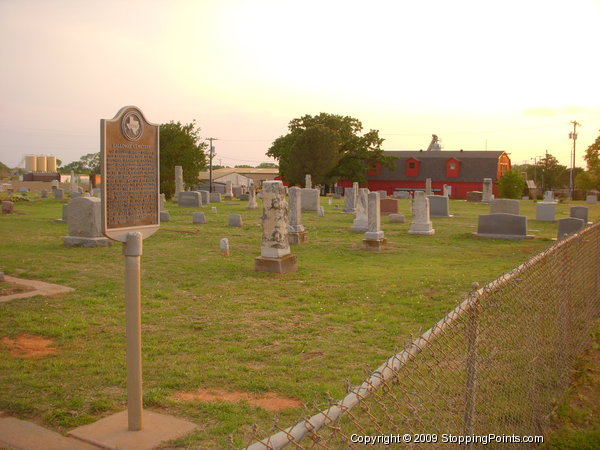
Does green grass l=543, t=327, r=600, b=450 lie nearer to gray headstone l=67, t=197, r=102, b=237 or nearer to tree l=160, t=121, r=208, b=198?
gray headstone l=67, t=197, r=102, b=237

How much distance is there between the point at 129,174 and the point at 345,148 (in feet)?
188

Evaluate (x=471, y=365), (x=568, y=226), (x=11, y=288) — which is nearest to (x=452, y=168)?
(x=568, y=226)

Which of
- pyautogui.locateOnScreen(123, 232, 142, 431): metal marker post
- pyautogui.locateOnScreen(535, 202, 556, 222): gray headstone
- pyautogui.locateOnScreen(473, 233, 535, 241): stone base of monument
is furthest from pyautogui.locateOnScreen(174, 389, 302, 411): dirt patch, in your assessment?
pyautogui.locateOnScreen(535, 202, 556, 222): gray headstone

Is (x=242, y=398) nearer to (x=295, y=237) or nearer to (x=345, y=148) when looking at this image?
(x=295, y=237)

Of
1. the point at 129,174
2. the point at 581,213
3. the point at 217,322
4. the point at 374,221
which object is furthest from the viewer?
the point at 581,213

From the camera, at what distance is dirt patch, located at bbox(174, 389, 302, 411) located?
5.00m

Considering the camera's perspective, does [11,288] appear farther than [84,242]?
No

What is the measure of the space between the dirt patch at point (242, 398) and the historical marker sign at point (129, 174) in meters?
1.63

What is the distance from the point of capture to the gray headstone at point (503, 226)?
748 inches

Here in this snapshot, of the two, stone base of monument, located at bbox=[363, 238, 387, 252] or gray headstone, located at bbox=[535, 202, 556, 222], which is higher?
gray headstone, located at bbox=[535, 202, 556, 222]

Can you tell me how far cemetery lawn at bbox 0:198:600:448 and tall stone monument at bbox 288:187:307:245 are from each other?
959 mm

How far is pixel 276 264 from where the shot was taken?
39.3ft

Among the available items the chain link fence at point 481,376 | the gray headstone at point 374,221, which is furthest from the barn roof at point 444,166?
the chain link fence at point 481,376

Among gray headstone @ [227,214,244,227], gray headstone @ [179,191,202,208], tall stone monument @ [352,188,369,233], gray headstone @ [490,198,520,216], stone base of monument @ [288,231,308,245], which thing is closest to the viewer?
stone base of monument @ [288,231,308,245]
